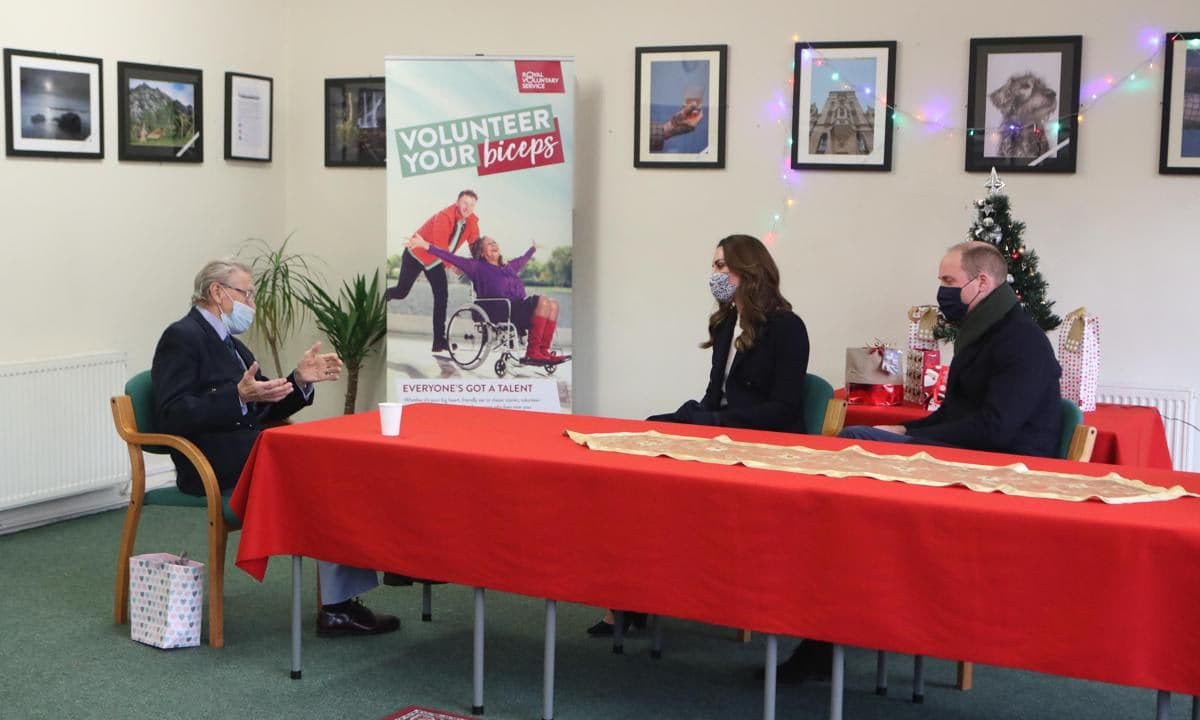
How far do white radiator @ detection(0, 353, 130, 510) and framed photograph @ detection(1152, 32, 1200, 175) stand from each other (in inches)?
190

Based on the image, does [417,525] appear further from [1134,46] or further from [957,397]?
[1134,46]

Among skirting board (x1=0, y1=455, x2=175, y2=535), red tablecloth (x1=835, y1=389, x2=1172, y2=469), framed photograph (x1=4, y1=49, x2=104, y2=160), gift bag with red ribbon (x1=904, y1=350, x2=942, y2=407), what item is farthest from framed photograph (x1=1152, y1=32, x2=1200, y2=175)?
framed photograph (x1=4, y1=49, x2=104, y2=160)

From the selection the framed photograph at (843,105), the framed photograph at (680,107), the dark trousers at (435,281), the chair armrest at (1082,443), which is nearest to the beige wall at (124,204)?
the dark trousers at (435,281)

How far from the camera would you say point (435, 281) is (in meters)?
6.43

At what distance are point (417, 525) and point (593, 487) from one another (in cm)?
57

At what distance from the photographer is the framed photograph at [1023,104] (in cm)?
575

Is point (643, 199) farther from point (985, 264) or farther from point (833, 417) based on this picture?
point (985, 264)

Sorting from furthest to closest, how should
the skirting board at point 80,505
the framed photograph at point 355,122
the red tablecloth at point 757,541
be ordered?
the framed photograph at point 355,122
the skirting board at point 80,505
the red tablecloth at point 757,541

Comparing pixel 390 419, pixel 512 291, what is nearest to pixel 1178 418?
pixel 512 291

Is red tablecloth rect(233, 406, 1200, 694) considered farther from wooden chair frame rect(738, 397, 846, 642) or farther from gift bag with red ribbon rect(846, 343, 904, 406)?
gift bag with red ribbon rect(846, 343, 904, 406)

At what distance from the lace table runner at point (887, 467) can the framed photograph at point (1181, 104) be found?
281cm

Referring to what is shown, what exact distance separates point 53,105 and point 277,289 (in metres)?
1.68

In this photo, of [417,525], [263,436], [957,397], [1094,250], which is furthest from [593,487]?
[1094,250]

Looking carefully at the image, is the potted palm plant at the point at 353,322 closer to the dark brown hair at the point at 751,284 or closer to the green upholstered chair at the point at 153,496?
the green upholstered chair at the point at 153,496
